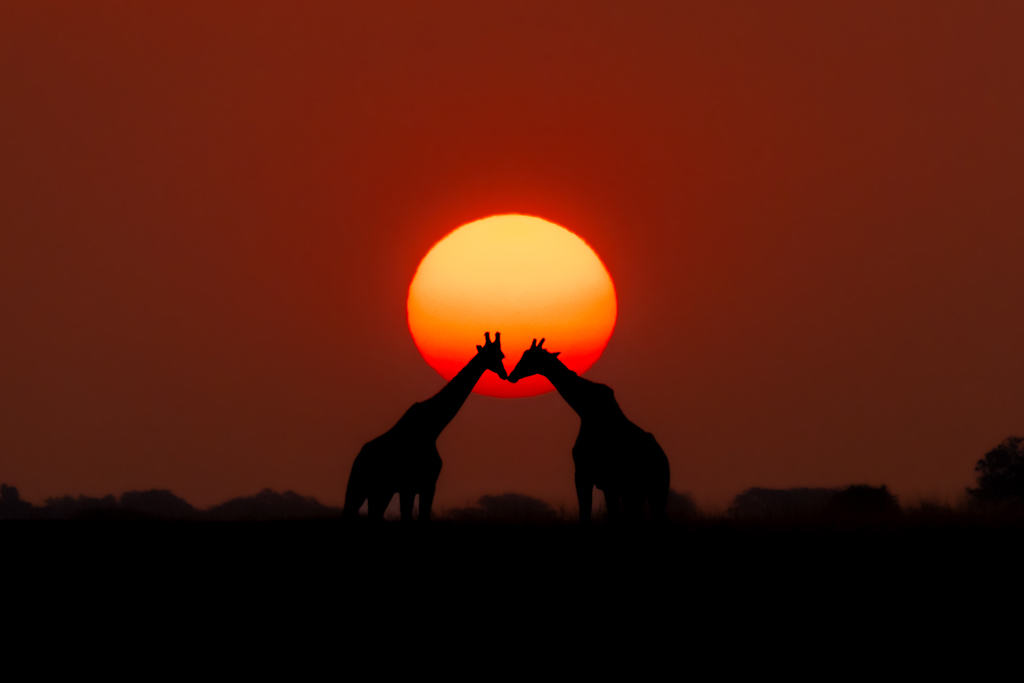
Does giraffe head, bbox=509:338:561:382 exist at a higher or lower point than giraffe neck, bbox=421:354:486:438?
higher

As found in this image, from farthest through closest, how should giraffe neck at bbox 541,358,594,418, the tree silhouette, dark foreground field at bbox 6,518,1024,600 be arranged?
the tree silhouette, giraffe neck at bbox 541,358,594,418, dark foreground field at bbox 6,518,1024,600

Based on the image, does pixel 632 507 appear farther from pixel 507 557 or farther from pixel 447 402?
pixel 447 402

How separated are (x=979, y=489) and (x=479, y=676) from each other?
68.2 feet

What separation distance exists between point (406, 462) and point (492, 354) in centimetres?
231

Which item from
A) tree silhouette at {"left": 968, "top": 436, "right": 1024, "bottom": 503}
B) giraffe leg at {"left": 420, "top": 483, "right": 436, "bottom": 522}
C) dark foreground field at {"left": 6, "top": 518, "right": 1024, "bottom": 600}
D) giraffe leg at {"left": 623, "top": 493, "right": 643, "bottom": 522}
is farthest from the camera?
tree silhouette at {"left": 968, "top": 436, "right": 1024, "bottom": 503}

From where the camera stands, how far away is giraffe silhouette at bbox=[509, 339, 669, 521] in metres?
18.2

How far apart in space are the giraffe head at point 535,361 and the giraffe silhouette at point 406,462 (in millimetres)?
1286

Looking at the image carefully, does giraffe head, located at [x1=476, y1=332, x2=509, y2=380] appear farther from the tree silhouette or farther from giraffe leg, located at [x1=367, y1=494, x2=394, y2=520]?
the tree silhouette

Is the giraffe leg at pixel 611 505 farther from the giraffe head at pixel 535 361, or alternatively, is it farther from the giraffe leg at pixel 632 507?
the giraffe head at pixel 535 361

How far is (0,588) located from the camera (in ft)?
51.8

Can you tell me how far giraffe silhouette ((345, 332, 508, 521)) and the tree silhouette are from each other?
16147 mm

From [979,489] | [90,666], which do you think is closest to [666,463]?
[90,666]

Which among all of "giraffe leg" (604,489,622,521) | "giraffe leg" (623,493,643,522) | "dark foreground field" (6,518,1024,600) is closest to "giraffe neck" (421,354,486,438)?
"dark foreground field" (6,518,1024,600)

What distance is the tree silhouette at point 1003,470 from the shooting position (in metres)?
30.2
